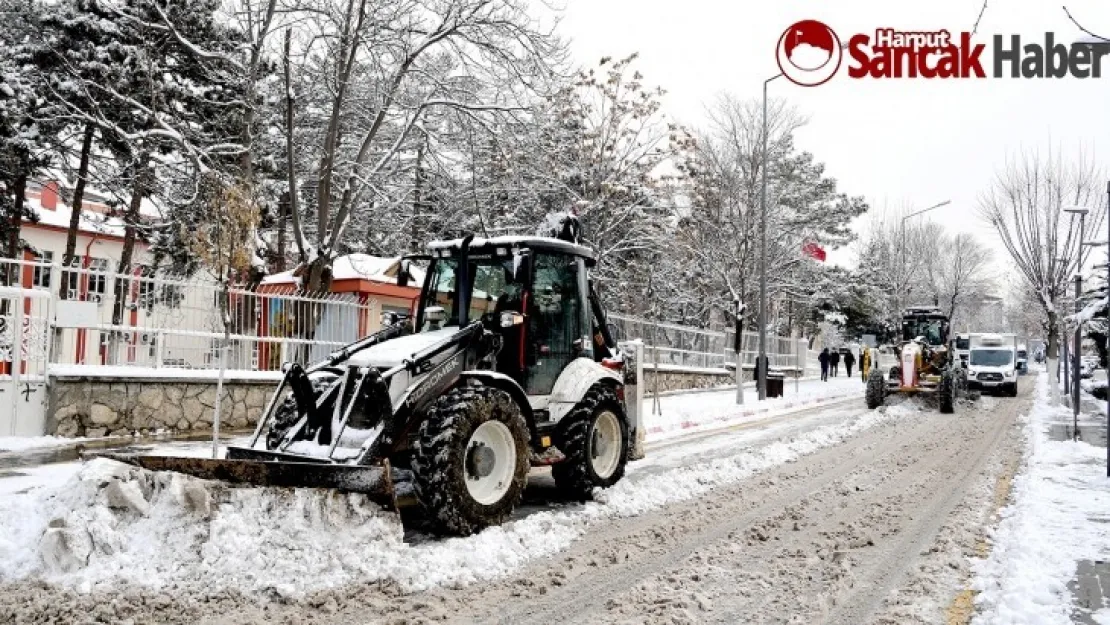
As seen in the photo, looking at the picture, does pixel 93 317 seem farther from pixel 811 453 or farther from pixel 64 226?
pixel 64 226

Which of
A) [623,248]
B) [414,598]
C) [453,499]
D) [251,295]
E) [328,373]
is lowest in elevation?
[414,598]

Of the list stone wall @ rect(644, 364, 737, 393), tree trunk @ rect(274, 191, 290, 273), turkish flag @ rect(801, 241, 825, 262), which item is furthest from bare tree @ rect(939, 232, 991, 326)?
tree trunk @ rect(274, 191, 290, 273)

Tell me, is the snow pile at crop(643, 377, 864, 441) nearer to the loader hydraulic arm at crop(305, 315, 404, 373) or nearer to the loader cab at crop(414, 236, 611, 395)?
the loader cab at crop(414, 236, 611, 395)

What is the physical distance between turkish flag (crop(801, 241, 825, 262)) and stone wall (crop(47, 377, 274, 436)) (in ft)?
95.1

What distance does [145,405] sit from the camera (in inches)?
424

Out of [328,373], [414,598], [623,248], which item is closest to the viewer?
[414,598]

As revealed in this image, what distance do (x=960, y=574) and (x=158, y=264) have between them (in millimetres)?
21041

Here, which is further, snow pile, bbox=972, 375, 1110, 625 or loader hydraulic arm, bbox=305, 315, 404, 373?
loader hydraulic arm, bbox=305, 315, 404, 373

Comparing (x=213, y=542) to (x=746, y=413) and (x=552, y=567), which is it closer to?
(x=552, y=567)

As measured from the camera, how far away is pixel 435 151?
15.9 meters

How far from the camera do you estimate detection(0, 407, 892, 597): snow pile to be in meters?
4.61

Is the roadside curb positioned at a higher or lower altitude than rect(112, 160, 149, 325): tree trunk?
lower

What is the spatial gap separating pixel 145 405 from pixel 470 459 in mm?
6732

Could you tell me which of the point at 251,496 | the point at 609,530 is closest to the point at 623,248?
the point at 609,530
